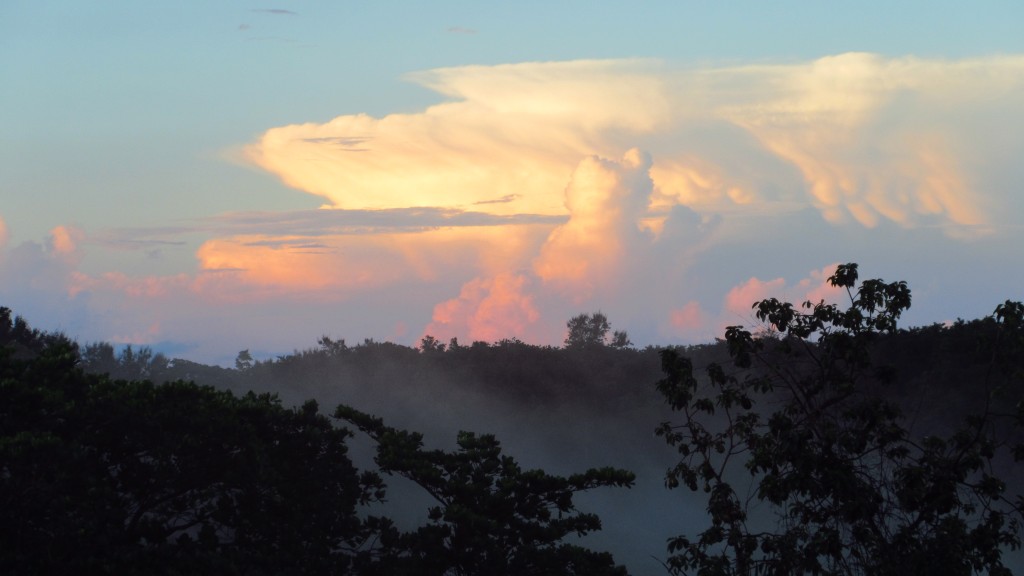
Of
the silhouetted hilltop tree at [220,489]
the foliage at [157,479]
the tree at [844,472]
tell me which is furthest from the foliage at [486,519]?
the tree at [844,472]

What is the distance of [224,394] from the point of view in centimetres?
1847

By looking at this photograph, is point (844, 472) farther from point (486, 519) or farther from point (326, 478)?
point (326, 478)

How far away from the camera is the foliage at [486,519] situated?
17.6 metres

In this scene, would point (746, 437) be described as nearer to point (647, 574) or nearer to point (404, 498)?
point (647, 574)

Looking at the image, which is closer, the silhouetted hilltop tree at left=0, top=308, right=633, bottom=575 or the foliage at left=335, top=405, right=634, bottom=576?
the silhouetted hilltop tree at left=0, top=308, right=633, bottom=575

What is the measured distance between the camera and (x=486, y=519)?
1772 centimetres

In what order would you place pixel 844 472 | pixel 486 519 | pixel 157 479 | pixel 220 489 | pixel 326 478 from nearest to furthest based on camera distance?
pixel 844 472 < pixel 157 479 < pixel 220 489 < pixel 486 519 < pixel 326 478

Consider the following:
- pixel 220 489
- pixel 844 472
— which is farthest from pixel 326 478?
pixel 844 472

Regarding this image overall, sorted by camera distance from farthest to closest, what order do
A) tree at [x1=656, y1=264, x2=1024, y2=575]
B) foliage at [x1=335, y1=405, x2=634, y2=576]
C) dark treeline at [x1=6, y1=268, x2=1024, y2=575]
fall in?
foliage at [x1=335, y1=405, x2=634, y2=576]
dark treeline at [x1=6, y1=268, x2=1024, y2=575]
tree at [x1=656, y1=264, x2=1024, y2=575]

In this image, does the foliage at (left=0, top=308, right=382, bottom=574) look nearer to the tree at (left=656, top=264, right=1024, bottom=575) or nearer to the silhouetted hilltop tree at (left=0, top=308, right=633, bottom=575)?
the silhouetted hilltop tree at (left=0, top=308, right=633, bottom=575)

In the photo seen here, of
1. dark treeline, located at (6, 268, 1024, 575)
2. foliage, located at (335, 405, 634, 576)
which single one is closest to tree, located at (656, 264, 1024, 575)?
dark treeline, located at (6, 268, 1024, 575)

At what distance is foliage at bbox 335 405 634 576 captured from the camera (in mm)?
17594

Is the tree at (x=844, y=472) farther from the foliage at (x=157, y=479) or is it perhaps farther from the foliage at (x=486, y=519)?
the foliage at (x=157, y=479)

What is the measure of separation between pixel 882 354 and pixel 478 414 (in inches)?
631
